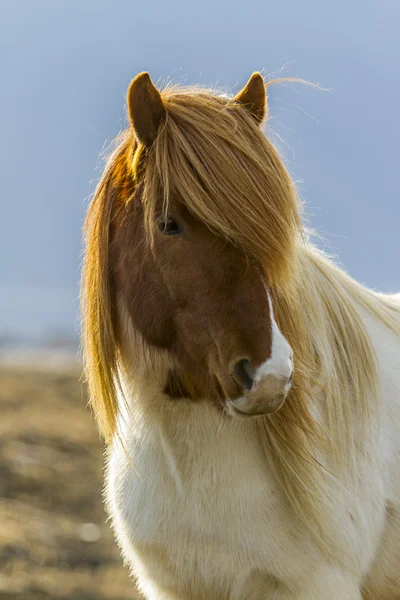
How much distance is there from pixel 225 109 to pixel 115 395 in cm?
110

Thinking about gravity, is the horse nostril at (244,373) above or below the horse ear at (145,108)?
below

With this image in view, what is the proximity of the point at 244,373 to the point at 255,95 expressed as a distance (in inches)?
42.6

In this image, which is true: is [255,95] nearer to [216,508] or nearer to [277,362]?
[277,362]

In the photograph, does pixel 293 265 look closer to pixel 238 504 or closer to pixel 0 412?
pixel 238 504

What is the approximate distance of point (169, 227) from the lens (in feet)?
8.18

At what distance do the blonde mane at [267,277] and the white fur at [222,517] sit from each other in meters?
0.08

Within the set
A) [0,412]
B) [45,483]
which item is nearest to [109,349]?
[45,483]

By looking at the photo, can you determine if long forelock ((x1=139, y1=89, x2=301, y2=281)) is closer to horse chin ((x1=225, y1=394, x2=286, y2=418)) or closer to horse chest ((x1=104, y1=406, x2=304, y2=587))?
horse chin ((x1=225, y1=394, x2=286, y2=418))

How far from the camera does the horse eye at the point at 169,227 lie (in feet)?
8.13

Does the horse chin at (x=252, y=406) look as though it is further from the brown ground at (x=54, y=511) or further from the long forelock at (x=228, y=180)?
the brown ground at (x=54, y=511)

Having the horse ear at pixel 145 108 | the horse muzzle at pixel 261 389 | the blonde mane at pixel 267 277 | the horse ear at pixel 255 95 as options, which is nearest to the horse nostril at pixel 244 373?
the horse muzzle at pixel 261 389

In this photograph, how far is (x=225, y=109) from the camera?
266 cm

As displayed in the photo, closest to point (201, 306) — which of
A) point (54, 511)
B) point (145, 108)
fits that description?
point (145, 108)

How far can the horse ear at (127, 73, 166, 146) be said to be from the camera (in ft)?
8.32
